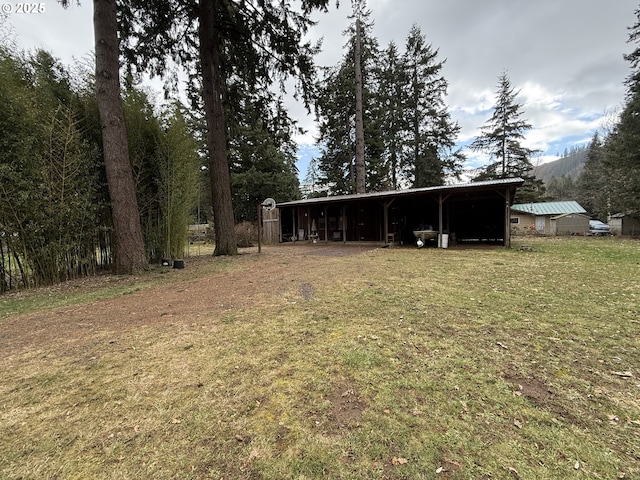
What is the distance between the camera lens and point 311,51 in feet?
30.5

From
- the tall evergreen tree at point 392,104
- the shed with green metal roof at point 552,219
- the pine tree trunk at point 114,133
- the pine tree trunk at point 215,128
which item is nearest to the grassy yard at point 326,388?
the pine tree trunk at point 114,133

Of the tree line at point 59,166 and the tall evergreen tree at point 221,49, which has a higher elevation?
the tall evergreen tree at point 221,49

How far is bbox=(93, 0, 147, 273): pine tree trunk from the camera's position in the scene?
5805 millimetres

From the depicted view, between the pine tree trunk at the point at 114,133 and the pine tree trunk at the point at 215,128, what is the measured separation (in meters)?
2.88

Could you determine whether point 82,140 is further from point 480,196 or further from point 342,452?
point 480,196

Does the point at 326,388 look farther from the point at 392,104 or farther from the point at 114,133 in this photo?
the point at 392,104

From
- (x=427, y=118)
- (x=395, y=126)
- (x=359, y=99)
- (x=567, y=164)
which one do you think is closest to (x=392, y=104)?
(x=395, y=126)

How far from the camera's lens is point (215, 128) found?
8969 millimetres

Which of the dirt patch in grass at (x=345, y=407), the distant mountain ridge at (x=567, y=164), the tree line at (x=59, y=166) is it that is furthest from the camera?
the distant mountain ridge at (x=567, y=164)

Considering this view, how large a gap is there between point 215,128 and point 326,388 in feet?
29.7

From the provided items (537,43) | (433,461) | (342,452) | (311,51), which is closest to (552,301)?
(433,461)

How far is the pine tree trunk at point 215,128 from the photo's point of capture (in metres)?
8.50

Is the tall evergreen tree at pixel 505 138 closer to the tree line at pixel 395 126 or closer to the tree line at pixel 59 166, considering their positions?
the tree line at pixel 395 126

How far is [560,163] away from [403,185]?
4367 inches
